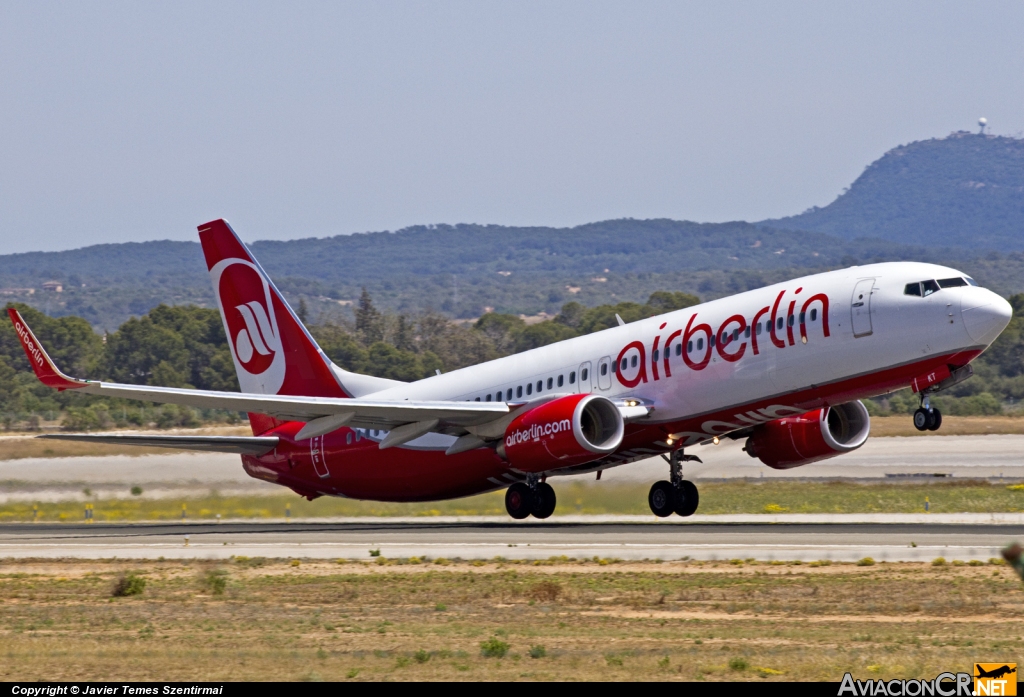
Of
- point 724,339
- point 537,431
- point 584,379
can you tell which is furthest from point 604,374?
point 724,339

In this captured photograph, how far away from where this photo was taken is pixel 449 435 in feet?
123

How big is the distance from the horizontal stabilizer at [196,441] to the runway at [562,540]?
2.44m

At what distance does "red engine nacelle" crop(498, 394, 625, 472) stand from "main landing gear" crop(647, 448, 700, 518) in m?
3.46

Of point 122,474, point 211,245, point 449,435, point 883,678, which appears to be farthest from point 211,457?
point 883,678

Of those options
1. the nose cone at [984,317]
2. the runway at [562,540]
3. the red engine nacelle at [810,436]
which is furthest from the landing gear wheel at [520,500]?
the nose cone at [984,317]

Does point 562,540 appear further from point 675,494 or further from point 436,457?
point 436,457

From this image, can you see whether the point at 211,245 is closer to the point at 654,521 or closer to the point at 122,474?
the point at 122,474

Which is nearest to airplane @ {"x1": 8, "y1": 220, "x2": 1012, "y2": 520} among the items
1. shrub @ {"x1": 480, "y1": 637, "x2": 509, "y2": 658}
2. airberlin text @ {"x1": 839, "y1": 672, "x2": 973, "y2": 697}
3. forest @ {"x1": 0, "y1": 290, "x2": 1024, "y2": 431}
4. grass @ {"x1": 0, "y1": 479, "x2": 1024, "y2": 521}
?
grass @ {"x1": 0, "y1": 479, "x2": 1024, "y2": 521}

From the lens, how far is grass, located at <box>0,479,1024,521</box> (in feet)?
134

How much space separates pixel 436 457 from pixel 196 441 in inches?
268

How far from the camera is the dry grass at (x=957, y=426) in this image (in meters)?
74.5

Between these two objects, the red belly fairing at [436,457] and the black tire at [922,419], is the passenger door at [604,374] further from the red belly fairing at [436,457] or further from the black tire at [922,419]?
the black tire at [922,419]

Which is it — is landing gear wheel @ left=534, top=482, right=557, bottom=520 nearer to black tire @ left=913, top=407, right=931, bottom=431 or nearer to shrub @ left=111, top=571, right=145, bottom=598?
black tire @ left=913, top=407, right=931, bottom=431

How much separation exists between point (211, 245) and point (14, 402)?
6680cm
